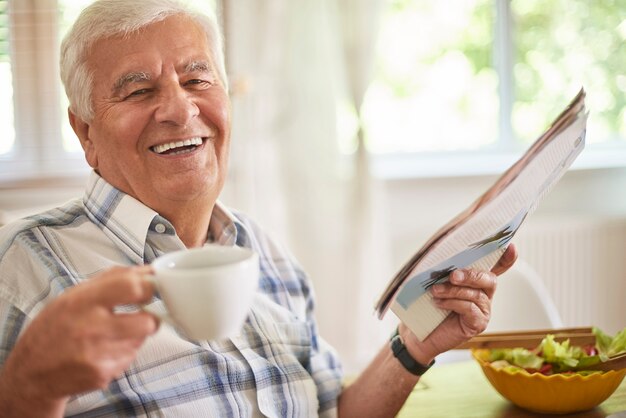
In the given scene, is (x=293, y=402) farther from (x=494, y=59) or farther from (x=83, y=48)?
(x=494, y=59)

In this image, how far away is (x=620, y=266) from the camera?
3373mm

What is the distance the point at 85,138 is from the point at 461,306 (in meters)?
0.77

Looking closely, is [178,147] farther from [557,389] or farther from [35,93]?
[35,93]

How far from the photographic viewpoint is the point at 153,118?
1.23 meters

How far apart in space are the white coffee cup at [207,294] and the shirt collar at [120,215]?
422 millimetres

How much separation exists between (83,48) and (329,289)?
211 cm

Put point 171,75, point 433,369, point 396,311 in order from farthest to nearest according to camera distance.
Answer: point 433,369 → point 171,75 → point 396,311

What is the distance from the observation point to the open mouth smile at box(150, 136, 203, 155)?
1.23 m

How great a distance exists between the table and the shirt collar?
579mm

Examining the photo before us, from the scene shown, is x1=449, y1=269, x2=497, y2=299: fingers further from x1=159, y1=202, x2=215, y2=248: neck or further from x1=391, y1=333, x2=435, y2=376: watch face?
x1=159, y1=202, x2=215, y2=248: neck

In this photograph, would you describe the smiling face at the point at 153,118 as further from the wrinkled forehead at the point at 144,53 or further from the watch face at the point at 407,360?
the watch face at the point at 407,360

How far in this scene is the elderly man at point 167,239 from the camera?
3.62ft

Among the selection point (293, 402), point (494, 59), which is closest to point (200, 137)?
point (293, 402)

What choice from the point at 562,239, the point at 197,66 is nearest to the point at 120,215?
the point at 197,66
